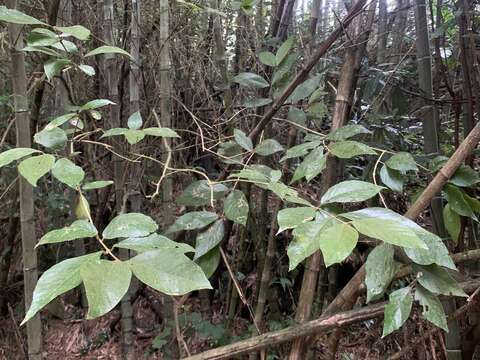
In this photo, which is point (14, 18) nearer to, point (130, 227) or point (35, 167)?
point (35, 167)

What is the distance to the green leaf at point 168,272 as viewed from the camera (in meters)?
0.39

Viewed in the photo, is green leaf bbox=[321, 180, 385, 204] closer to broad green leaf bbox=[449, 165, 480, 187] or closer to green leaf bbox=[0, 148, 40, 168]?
broad green leaf bbox=[449, 165, 480, 187]

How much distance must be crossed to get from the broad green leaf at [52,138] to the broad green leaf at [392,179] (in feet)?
1.95

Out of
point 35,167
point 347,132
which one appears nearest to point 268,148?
point 347,132

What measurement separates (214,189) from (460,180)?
0.48 m

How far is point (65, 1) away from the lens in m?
2.06

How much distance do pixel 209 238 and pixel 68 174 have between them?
31 centimetres

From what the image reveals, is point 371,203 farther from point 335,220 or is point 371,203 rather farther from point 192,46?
point 192,46

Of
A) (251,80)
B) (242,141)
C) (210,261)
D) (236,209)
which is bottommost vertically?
(210,261)

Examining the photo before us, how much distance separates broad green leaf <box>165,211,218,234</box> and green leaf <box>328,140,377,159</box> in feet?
0.89

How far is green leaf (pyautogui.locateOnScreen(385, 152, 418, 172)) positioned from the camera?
0.70 meters

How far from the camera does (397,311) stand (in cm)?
58

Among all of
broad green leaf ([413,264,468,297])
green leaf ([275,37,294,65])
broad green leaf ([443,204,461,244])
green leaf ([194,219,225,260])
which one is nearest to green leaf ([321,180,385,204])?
broad green leaf ([413,264,468,297])

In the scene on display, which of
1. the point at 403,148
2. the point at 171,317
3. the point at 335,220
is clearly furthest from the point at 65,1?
the point at 335,220
